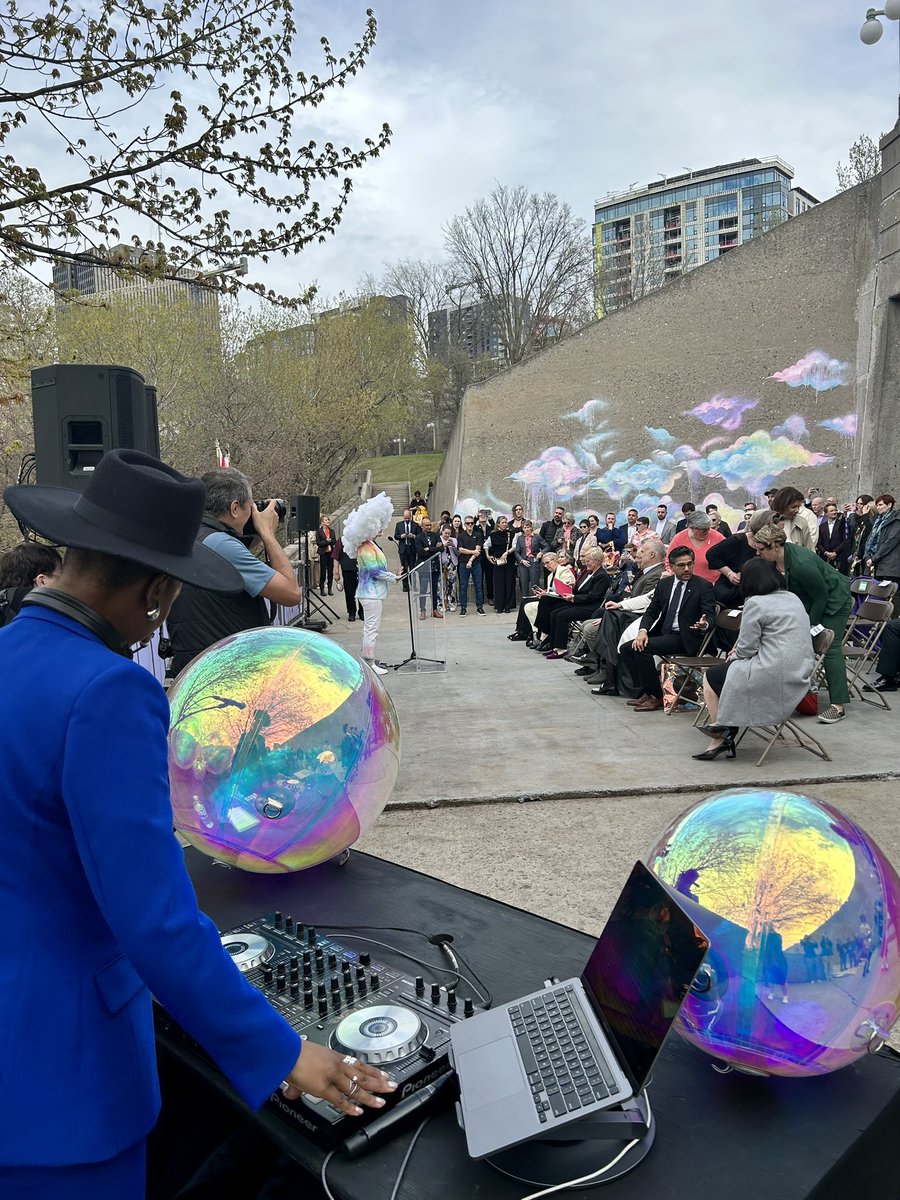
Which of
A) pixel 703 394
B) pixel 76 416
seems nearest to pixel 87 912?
pixel 76 416

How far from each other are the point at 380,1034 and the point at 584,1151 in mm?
427

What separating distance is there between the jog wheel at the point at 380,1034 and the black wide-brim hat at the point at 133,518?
0.90 m

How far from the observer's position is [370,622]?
11.3 meters

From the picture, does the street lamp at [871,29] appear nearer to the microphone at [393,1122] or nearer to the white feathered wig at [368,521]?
the white feathered wig at [368,521]

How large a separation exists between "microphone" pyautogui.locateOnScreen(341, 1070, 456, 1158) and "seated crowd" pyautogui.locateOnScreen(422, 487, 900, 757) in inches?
213

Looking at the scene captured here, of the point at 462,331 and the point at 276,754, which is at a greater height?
the point at 462,331

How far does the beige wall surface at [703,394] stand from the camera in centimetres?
2138

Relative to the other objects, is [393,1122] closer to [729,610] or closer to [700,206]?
[729,610]

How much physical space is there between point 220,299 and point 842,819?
35.8 meters

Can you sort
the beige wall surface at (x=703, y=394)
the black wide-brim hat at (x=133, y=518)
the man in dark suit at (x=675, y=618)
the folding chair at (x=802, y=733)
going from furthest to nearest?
the beige wall surface at (x=703, y=394)
the man in dark suit at (x=675, y=618)
the folding chair at (x=802, y=733)
the black wide-brim hat at (x=133, y=518)

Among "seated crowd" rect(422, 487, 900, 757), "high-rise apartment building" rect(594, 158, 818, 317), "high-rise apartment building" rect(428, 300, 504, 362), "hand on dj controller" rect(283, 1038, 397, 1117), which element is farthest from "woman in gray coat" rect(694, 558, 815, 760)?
"high-rise apartment building" rect(594, 158, 818, 317)

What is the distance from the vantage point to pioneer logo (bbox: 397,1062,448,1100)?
1541 mm

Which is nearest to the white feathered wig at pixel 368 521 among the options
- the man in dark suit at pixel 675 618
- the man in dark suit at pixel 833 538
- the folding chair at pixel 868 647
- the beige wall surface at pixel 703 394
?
the man in dark suit at pixel 675 618

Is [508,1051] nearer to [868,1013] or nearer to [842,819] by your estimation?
[868,1013]
